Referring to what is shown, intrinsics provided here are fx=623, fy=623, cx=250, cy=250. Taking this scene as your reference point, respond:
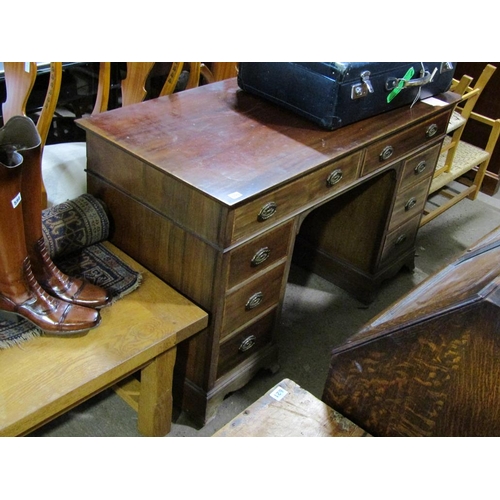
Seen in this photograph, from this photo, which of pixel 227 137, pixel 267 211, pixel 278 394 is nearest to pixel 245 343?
pixel 267 211

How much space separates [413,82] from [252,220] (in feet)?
2.84

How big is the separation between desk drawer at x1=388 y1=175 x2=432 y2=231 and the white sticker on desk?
133 centimetres

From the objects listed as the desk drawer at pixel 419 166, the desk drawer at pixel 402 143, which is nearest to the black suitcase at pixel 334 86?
the desk drawer at pixel 402 143

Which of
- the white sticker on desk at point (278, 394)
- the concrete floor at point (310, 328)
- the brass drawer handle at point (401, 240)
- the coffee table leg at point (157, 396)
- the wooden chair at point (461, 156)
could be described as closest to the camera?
the white sticker on desk at point (278, 394)

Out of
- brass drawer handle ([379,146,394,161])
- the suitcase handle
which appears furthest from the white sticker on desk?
the suitcase handle

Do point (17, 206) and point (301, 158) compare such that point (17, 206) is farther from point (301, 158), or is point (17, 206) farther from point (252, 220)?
point (301, 158)

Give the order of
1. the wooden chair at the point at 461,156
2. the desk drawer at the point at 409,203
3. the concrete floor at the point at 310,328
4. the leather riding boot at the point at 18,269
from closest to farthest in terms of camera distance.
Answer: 1. the leather riding boot at the point at 18,269
2. the concrete floor at the point at 310,328
3. the desk drawer at the point at 409,203
4. the wooden chair at the point at 461,156

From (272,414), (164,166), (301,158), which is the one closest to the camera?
(272,414)

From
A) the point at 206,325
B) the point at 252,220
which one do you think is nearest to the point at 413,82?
the point at 252,220

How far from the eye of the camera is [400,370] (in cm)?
100

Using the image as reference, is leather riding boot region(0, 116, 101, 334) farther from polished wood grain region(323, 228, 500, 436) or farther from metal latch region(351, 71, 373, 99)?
metal latch region(351, 71, 373, 99)

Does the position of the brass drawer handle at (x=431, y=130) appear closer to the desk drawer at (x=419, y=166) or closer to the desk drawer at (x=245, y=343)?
the desk drawer at (x=419, y=166)

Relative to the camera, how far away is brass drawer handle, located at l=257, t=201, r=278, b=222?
164cm

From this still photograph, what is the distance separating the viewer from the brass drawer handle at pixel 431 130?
2287mm
